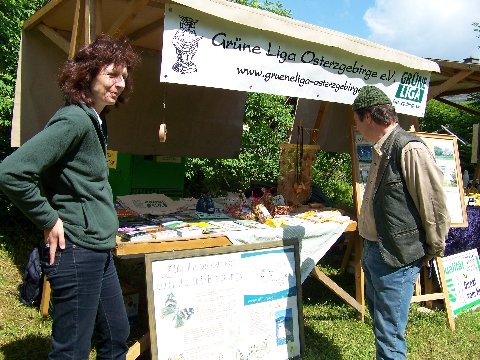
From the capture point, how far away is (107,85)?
1.86 metres

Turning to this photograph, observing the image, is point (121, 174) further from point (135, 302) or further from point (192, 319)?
point (192, 319)

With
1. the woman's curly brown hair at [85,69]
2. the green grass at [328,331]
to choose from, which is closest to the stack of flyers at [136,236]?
the green grass at [328,331]

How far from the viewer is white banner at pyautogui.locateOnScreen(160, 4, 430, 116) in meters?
2.37

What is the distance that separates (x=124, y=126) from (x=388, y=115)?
3031 millimetres

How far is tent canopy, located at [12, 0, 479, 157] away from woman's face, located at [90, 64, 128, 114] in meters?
0.64

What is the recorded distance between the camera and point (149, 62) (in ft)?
15.0

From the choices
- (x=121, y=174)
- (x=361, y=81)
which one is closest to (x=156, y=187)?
(x=121, y=174)

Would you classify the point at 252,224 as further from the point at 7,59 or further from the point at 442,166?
the point at 7,59

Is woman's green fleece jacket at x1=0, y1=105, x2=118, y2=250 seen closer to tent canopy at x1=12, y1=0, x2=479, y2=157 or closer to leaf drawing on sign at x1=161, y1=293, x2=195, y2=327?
leaf drawing on sign at x1=161, y1=293, x2=195, y2=327

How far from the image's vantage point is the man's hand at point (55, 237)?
5.47 feet

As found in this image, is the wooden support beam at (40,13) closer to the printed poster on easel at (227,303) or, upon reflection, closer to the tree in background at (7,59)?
the tree in background at (7,59)

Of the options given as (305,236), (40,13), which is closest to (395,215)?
(305,236)

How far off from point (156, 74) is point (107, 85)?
2.96 meters

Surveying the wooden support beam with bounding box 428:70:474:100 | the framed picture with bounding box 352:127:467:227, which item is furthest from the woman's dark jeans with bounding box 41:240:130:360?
the wooden support beam with bounding box 428:70:474:100
